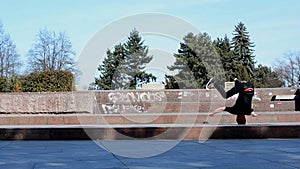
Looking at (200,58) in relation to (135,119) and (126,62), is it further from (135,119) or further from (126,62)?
(135,119)

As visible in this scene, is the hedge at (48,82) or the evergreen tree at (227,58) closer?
the hedge at (48,82)

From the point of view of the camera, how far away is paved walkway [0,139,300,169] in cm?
735

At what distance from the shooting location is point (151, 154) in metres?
8.86

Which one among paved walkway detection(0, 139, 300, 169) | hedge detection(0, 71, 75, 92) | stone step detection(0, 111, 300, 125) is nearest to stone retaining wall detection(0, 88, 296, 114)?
hedge detection(0, 71, 75, 92)

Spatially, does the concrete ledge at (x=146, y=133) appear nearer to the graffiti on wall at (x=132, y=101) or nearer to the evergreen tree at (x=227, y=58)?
the graffiti on wall at (x=132, y=101)

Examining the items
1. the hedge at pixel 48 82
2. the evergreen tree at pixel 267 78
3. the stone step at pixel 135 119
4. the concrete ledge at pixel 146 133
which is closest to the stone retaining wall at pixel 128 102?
the hedge at pixel 48 82

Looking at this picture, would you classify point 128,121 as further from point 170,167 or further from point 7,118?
point 170,167

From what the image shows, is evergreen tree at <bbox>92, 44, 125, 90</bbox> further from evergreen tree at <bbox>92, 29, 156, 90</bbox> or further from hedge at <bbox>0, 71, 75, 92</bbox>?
hedge at <bbox>0, 71, 75, 92</bbox>

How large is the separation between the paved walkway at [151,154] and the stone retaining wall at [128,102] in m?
13.7

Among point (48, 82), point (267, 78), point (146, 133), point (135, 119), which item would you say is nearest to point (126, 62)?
point (135, 119)

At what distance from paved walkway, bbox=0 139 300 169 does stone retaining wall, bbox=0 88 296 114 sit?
538 inches

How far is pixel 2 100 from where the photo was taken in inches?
974

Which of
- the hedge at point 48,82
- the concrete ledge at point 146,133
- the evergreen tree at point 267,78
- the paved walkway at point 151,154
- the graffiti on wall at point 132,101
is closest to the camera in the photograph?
the paved walkway at point 151,154

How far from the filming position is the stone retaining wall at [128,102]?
979 inches
